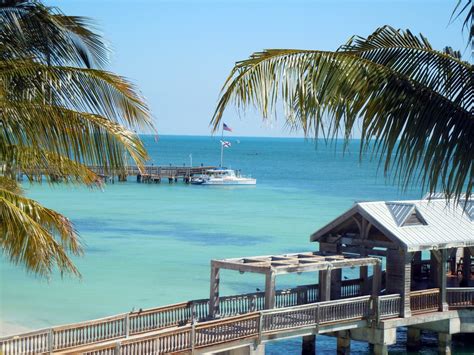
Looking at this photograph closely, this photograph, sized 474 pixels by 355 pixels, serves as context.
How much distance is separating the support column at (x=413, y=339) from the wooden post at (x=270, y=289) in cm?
787

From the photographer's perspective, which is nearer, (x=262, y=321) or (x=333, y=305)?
(x=262, y=321)

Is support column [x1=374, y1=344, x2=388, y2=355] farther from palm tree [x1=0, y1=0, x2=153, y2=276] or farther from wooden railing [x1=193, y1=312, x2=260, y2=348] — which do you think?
palm tree [x1=0, y1=0, x2=153, y2=276]

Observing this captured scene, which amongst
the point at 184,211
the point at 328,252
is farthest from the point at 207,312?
the point at 184,211

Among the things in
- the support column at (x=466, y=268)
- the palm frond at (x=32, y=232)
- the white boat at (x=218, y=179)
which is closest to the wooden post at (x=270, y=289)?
the support column at (x=466, y=268)

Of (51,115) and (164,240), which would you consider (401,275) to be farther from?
(164,240)

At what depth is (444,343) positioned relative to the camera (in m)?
25.5

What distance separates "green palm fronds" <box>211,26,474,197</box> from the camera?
6.32m

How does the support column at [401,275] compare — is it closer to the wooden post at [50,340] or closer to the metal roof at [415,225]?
the metal roof at [415,225]

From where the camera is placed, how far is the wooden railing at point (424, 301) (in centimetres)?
2419

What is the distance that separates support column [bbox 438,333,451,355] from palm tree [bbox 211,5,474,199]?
Result: 1960 cm

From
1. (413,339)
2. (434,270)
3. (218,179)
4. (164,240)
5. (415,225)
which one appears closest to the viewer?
(415,225)

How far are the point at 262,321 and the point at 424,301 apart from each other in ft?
21.6

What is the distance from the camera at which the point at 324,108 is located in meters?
6.45

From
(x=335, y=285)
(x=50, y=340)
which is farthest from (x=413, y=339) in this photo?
(x=50, y=340)
